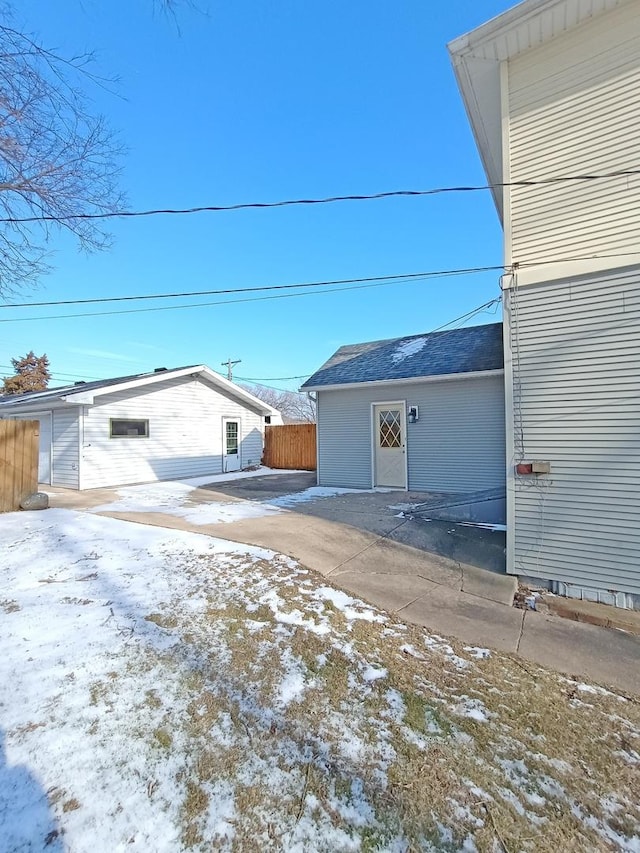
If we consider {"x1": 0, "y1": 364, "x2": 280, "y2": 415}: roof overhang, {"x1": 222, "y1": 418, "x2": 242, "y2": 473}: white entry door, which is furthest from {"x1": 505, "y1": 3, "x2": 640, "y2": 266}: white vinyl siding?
{"x1": 222, "y1": 418, "x2": 242, "y2": 473}: white entry door

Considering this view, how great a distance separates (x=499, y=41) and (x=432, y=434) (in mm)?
7092

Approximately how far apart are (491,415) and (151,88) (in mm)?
8587

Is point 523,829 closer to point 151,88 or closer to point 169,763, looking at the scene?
point 169,763

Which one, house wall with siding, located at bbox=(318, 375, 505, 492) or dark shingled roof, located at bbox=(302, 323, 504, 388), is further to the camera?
dark shingled roof, located at bbox=(302, 323, 504, 388)

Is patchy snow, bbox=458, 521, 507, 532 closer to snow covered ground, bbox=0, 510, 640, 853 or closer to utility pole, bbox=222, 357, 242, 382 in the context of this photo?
snow covered ground, bbox=0, 510, 640, 853

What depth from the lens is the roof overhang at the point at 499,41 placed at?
14.2ft

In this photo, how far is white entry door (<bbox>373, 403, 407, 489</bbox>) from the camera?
1042cm

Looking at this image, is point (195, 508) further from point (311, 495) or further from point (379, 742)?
point (379, 742)

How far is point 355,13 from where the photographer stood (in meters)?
5.81

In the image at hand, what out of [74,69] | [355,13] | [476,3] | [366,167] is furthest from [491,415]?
[74,69]

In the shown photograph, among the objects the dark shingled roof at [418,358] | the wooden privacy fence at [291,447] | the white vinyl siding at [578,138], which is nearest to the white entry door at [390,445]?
the dark shingled roof at [418,358]

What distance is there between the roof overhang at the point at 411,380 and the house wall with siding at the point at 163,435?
16.8 feet

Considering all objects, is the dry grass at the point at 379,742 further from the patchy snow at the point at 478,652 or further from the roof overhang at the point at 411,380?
the roof overhang at the point at 411,380

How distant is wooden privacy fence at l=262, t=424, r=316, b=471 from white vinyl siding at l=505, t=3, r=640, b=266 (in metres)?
12.9
